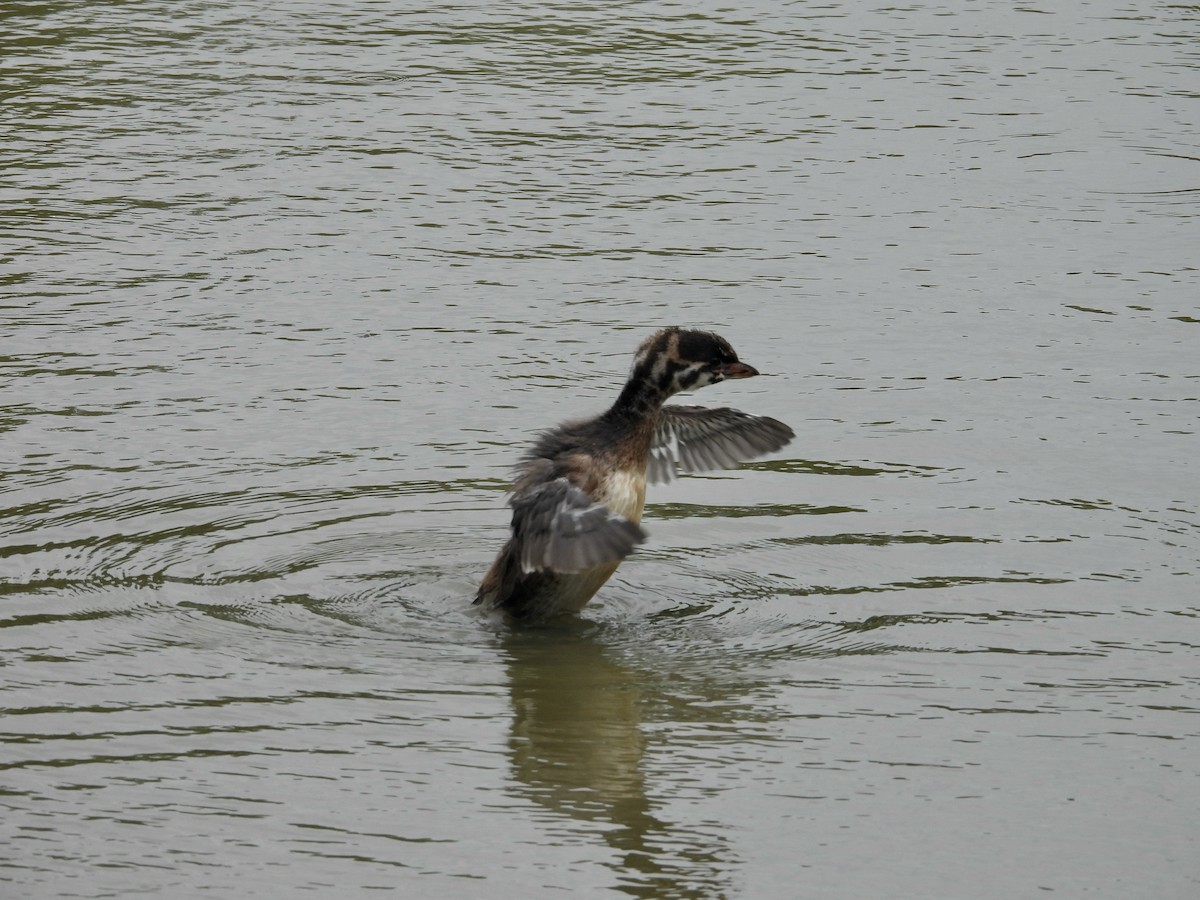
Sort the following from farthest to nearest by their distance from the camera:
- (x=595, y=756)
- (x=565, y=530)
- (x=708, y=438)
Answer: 1. (x=708, y=438)
2. (x=565, y=530)
3. (x=595, y=756)

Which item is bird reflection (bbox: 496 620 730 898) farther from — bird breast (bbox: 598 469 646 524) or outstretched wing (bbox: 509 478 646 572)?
bird breast (bbox: 598 469 646 524)

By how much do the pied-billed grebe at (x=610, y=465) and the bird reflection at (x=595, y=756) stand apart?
24cm

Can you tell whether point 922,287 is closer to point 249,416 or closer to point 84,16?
point 249,416

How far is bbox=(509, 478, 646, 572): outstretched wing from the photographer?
285 inches

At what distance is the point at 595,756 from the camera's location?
6.52 meters

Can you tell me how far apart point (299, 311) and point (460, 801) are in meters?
5.68

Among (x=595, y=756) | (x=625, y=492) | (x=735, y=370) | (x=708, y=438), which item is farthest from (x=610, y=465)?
(x=595, y=756)

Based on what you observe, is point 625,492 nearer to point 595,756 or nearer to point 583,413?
point 583,413

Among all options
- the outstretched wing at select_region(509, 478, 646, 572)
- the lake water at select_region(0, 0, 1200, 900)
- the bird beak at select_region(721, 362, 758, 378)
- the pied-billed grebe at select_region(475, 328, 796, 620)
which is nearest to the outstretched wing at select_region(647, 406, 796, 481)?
the pied-billed grebe at select_region(475, 328, 796, 620)

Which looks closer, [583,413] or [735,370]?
[735,370]

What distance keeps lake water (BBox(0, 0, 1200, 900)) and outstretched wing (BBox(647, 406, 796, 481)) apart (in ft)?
0.81

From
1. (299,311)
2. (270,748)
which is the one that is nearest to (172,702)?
(270,748)

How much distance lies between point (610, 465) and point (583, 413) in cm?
173

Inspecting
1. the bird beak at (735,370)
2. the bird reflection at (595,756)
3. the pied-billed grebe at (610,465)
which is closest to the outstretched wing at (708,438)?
the pied-billed grebe at (610,465)
